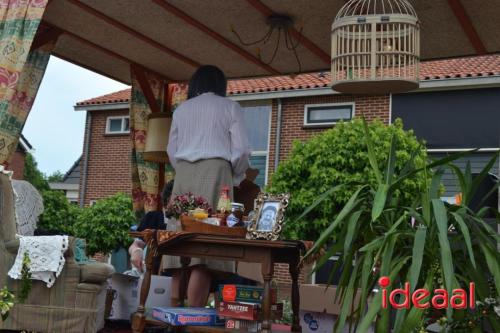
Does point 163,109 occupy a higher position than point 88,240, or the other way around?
point 163,109

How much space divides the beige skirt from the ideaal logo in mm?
1940

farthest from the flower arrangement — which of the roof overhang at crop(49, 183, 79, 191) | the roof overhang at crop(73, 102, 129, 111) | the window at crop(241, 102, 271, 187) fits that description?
the roof overhang at crop(49, 183, 79, 191)

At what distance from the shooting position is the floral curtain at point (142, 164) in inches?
293

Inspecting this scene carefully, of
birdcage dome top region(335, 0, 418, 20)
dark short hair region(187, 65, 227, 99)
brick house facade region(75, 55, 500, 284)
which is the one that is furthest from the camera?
brick house facade region(75, 55, 500, 284)

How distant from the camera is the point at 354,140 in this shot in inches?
468

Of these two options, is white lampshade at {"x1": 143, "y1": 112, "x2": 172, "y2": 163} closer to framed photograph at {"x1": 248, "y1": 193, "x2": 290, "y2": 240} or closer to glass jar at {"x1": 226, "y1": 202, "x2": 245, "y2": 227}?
glass jar at {"x1": 226, "y1": 202, "x2": 245, "y2": 227}

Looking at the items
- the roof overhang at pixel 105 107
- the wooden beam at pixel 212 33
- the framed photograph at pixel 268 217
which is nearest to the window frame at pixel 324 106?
the roof overhang at pixel 105 107

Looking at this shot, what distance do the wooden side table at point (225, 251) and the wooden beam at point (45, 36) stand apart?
2732 millimetres

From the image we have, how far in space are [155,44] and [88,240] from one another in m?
9.44

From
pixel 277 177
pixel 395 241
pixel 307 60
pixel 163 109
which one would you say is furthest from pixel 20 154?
pixel 395 241

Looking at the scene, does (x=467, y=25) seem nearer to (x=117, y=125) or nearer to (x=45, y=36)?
(x=45, y=36)

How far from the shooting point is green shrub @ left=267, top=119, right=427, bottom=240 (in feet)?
37.9

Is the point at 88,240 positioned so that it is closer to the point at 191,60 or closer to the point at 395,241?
the point at 191,60

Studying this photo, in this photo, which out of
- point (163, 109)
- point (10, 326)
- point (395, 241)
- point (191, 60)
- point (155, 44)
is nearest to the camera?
point (395, 241)
